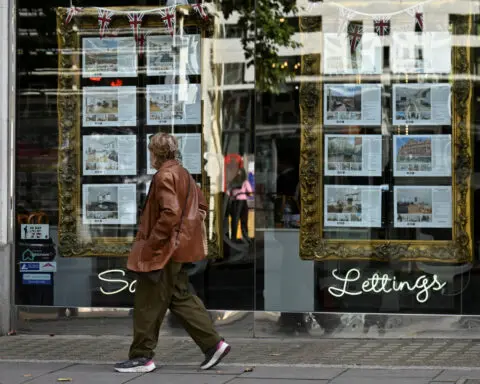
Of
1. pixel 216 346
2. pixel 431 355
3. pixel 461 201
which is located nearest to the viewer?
pixel 216 346

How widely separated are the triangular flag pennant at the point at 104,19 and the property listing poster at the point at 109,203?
1530 millimetres

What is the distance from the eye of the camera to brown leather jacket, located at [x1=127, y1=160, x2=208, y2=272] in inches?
316

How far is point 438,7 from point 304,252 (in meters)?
2.62

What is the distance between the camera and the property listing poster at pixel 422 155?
393 inches

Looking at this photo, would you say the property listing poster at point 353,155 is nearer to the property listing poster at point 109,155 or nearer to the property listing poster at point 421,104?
the property listing poster at point 421,104

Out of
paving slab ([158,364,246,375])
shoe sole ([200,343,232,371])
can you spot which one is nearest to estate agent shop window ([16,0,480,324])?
paving slab ([158,364,246,375])

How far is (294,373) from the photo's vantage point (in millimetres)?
8148

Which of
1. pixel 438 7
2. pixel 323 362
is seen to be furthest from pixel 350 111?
pixel 323 362

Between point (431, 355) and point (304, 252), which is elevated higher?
point (304, 252)

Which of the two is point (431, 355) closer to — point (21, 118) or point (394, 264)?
point (394, 264)

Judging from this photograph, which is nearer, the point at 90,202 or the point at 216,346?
the point at 216,346

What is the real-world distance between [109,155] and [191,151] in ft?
2.79

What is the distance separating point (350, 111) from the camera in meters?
10.1

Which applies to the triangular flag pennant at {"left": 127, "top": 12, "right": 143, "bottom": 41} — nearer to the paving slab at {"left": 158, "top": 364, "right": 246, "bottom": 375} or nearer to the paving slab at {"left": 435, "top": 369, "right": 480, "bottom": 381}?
the paving slab at {"left": 158, "top": 364, "right": 246, "bottom": 375}
